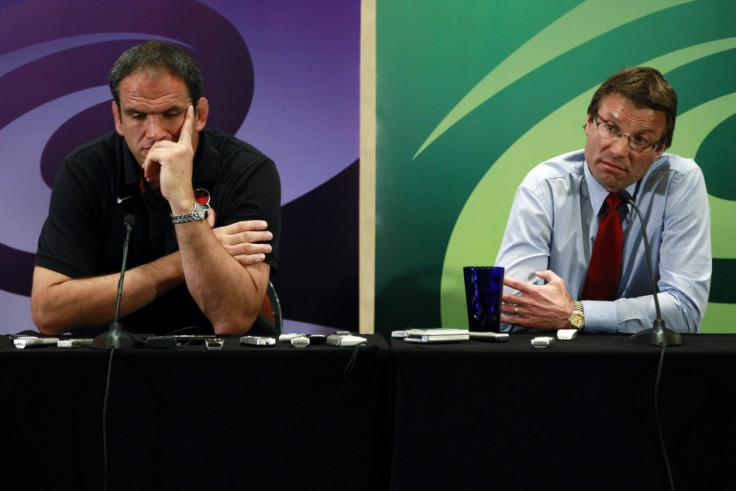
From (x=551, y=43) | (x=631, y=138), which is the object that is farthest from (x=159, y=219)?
(x=551, y=43)

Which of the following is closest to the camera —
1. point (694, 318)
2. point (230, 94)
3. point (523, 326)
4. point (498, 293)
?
point (498, 293)

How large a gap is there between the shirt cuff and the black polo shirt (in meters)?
0.92

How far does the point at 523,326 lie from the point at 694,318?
61cm

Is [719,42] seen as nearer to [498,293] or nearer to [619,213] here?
[619,213]

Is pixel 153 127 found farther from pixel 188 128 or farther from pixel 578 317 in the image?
pixel 578 317

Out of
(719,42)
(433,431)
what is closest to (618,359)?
(433,431)

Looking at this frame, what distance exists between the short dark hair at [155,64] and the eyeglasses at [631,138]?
1.33 meters

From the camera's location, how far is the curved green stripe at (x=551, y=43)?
123 inches

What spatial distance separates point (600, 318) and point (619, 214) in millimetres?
483

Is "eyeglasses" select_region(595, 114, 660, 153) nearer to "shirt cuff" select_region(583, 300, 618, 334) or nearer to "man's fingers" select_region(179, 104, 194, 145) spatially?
"shirt cuff" select_region(583, 300, 618, 334)

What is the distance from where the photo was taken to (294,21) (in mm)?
3084

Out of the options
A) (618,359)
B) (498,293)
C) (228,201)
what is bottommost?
(618,359)

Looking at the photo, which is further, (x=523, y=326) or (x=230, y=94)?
(x=230, y=94)

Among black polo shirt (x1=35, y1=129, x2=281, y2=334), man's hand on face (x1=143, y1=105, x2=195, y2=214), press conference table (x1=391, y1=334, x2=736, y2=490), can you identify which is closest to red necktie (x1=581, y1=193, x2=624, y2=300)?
black polo shirt (x1=35, y1=129, x2=281, y2=334)
